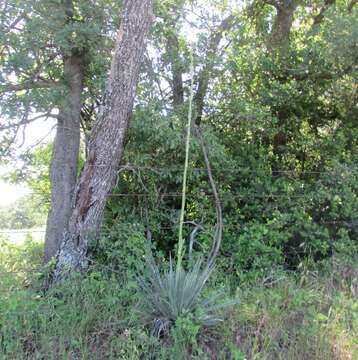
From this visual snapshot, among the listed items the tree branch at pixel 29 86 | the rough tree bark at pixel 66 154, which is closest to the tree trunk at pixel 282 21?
the rough tree bark at pixel 66 154

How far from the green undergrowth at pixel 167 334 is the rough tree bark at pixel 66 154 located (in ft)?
4.43

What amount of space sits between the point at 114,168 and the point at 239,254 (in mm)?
2029

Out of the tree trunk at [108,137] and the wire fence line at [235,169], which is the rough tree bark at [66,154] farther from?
the wire fence line at [235,169]

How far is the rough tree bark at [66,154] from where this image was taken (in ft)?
17.3

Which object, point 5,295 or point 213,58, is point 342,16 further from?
point 5,295

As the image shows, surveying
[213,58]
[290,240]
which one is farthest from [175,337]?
[213,58]

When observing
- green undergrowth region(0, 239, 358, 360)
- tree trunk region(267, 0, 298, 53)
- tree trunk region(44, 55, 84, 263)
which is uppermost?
tree trunk region(267, 0, 298, 53)

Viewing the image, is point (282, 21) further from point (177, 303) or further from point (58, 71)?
point (177, 303)

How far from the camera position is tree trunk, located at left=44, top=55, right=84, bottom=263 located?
5.26 m

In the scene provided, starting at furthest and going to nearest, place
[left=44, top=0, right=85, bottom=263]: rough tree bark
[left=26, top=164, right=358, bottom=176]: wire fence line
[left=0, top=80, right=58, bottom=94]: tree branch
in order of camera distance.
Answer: [left=44, top=0, right=85, bottom=263]: rough tree bark < [left=26, top=164, right=358, bottom=176]: wire fence line < [left=0, top=80, right=58, bottom=94]: tree branch

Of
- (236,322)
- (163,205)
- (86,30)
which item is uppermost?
(86,30)

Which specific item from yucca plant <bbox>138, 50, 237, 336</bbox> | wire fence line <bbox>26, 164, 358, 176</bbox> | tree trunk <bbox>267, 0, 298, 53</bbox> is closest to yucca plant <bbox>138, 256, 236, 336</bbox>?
yucca plant <bbox>138, 50, 237, 336</bbox>

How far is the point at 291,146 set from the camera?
645 cm

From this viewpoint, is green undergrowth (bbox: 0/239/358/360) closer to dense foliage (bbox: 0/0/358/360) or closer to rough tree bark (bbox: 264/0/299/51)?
dense foliage (bbox: 0/0/358/360)
